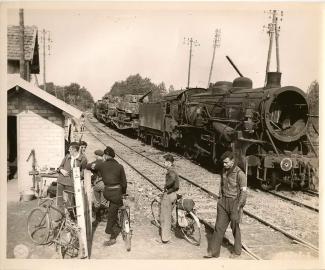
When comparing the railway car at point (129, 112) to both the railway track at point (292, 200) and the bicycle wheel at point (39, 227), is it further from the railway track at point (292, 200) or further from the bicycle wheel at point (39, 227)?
the bicycle wheel at point (39, 227)

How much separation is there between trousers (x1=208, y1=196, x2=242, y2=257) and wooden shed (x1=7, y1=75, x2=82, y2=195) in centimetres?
424

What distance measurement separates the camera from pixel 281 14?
342 inches

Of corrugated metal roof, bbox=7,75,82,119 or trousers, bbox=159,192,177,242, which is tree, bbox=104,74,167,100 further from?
trousers, bbox=159,192,177,242

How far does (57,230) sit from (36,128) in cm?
336

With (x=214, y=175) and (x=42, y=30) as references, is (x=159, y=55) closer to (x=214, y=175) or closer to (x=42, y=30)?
(x=42, y=30)

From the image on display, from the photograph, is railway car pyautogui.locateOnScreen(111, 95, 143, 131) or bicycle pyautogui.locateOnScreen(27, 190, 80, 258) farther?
railway car pyautogui.locateOnScreen(111, 95, 143, 131)

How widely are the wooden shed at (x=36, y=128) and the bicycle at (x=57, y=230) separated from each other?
7.03 feet

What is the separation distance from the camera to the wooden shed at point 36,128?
993 cm

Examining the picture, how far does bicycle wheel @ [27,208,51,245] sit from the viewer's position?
762 centimetres

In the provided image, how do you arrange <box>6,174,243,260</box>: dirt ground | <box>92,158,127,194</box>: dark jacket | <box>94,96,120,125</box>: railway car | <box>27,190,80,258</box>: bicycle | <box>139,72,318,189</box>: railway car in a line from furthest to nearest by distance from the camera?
<box>94,96,120,125</box>: railway car → <box>139,72,318,189</box>: railway car → <box>6,174,243,260</box>: dirt ground → <box>92,158,127,194</box>: dark jacket → <box>27,190,80,258</box>: bicycle

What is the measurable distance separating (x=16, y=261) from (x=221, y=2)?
608 cm

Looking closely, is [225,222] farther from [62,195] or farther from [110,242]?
[62,195]

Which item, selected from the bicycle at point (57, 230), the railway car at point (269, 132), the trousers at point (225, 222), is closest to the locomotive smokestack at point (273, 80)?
the railway car at point (269, 132)

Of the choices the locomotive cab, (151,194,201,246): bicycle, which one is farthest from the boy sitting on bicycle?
the locomotive cab
